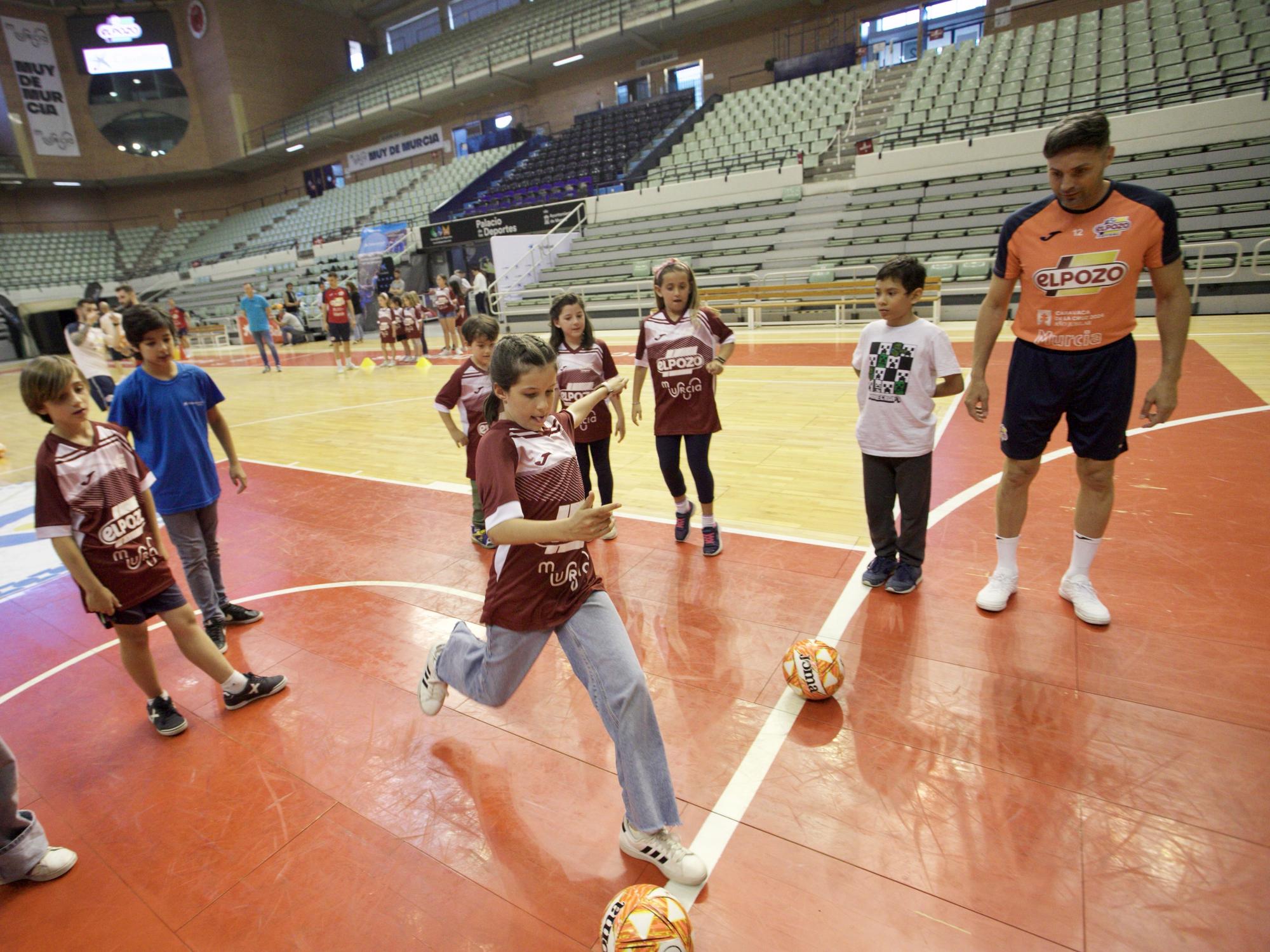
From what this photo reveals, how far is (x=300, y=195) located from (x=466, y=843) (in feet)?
141

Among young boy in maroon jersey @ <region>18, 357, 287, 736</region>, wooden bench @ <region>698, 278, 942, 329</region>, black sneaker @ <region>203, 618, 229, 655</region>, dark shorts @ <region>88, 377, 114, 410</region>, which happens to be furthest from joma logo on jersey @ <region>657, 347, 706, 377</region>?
wooden bench @ <region>698, 278, 942, 329</region>

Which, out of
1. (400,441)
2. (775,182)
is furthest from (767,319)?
(400,441)

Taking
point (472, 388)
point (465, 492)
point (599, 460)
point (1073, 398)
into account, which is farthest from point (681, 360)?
point (465, 492)

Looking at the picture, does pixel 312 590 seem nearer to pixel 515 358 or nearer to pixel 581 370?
pixel 581 370

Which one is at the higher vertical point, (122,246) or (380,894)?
(122,246)

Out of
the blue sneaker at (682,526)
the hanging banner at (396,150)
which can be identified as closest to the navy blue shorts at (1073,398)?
the blue sneaker at (682,526)

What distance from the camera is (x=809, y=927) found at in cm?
183

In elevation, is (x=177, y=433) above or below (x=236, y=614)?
above

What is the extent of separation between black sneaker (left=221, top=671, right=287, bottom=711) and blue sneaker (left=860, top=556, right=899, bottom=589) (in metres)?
3.08

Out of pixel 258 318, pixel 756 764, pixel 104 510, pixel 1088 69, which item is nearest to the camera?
pixel 756 764

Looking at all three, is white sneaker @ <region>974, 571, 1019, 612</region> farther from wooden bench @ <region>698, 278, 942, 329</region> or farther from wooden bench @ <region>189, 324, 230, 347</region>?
wooden bench @ <region>189, 324, 230, 347</region>

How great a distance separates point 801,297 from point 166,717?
537 inches

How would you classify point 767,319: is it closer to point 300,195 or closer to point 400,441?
point 400,441

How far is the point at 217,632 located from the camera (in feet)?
12.0
